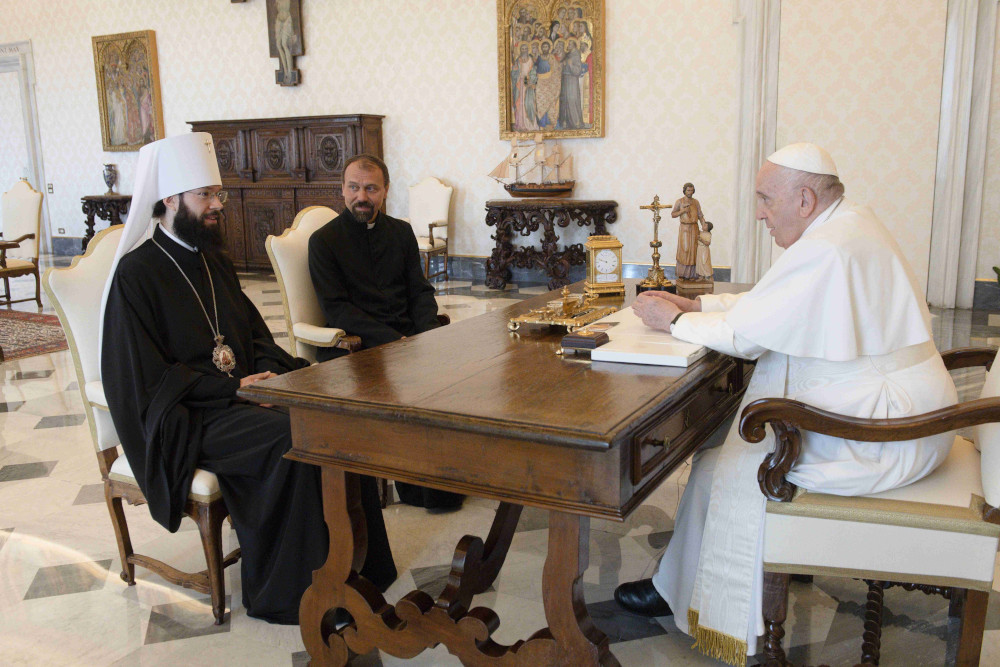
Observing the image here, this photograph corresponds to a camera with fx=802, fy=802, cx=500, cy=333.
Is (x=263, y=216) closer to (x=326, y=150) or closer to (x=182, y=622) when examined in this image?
(x=326, y=150)

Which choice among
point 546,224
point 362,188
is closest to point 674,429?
point 362,188

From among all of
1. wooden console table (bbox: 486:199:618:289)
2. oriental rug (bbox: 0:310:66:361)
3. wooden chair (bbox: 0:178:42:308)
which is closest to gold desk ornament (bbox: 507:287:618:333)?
oriental rug (bbox: 0:310:66:361)

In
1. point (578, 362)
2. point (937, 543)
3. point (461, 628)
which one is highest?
point (578, 362)

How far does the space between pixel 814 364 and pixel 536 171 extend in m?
7.17

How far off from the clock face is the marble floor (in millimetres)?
1040

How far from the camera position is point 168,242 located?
2838mm

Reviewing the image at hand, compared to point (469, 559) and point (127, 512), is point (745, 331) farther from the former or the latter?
point (127, 512)

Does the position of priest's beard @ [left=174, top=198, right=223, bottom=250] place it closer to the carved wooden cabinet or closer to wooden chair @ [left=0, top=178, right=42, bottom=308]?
wooden chair @ [left=0, top=178, right=42, bottom=308]

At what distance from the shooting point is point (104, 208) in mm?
11734

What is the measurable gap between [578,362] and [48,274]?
1.79m

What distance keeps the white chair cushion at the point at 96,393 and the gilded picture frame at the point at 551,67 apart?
22.4 feet

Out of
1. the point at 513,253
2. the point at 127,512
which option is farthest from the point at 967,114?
the point at 127,512

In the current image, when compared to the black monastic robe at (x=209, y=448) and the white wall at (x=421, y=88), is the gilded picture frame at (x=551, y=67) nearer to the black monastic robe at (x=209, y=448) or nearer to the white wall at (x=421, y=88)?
the white wall at (x=421, y=88)

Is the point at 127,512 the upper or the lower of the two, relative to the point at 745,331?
lower
